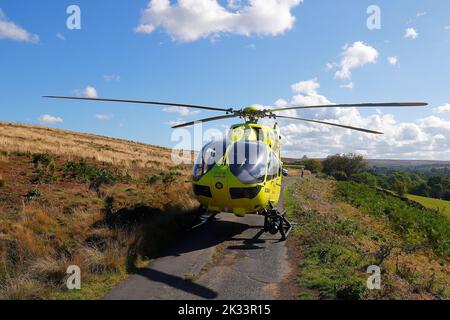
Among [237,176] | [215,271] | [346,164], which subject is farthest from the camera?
[346,164]

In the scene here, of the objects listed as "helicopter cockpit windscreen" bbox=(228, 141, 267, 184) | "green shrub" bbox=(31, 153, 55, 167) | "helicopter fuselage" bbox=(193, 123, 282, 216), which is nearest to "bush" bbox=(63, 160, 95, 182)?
"green shrub" bbox=(31, 153, 55, 167)

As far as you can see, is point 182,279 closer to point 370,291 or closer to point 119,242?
point 119,242

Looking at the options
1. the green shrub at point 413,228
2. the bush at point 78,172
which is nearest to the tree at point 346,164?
the green shrub at point 413,228

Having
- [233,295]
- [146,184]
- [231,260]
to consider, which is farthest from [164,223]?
[146,184]

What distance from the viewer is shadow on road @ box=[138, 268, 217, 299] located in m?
7.19

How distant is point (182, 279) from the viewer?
25.9 feet

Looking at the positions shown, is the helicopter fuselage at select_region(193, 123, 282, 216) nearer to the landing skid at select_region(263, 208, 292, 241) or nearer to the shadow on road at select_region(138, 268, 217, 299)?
the landing skid at select_region(263, 208, 292, 241)

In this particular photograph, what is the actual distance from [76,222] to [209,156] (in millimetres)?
5579

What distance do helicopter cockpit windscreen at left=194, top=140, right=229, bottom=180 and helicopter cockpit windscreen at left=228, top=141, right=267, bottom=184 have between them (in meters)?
0.40

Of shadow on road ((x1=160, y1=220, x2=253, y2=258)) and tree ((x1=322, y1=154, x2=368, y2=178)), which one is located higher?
tree ((x1=322, y1=154, x2=368, y2=178))

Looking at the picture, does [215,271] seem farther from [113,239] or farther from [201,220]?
[201,220]

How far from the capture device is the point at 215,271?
8609 mm

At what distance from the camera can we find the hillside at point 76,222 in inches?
306

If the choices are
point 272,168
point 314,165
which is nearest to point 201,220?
point 272,168
